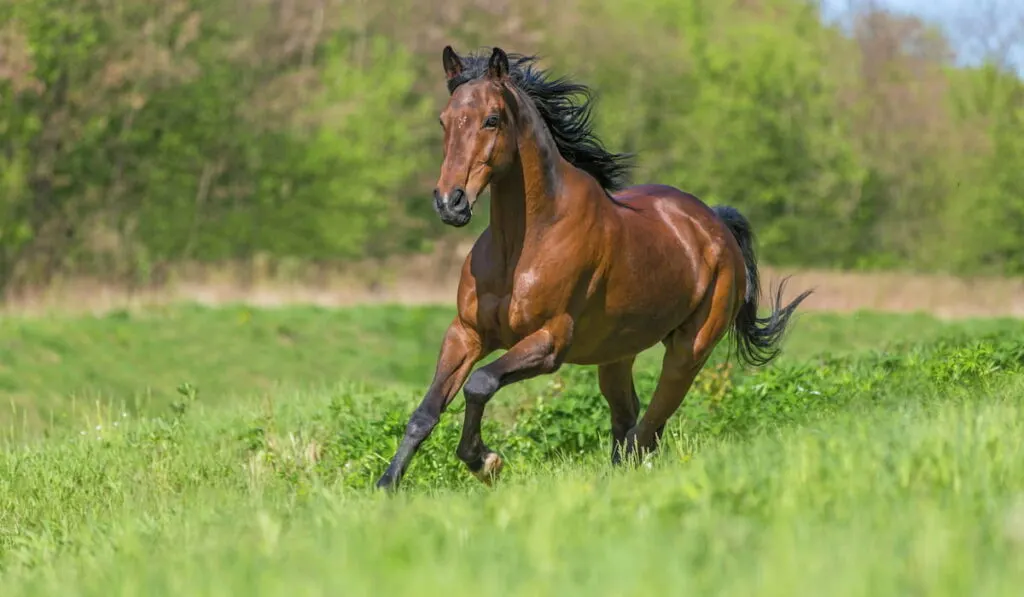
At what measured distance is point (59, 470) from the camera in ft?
29.9

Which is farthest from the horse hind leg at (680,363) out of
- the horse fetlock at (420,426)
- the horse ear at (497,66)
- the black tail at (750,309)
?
the horse ear at (497,66)

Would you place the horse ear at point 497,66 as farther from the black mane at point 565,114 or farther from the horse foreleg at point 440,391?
the horse foreleg at point 440,391

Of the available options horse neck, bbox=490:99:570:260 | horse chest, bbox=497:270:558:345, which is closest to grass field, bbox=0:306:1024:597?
horse chest, bbox=497:270:558:345

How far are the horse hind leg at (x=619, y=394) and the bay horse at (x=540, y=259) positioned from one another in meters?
0.28

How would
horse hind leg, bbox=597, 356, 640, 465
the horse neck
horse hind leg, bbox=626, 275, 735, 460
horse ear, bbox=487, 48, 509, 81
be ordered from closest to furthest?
horse ear, bbox=487, 48, 509, 81 → the horse neck → horse hind leg, bbox=626, 275, 735, 460 → horse hind leg, bbox=597, 356, 640, 465

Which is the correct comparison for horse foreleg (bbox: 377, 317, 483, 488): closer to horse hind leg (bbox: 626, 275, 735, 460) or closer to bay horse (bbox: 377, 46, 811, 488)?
bay horse (bbox: 377, 46, 811, 488)

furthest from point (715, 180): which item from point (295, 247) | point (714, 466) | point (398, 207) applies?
point (714, 466)

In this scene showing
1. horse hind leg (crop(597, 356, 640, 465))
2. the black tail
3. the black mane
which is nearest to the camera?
the black mane

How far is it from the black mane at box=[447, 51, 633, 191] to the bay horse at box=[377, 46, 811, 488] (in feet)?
0.03

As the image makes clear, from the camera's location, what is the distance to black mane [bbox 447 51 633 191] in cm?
761

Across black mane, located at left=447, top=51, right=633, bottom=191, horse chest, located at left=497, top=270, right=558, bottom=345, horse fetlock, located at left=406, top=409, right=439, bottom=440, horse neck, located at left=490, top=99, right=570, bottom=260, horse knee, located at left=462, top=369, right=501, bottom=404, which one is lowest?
horse fetlock, located at left=406, top=409, right=439, bottom=440

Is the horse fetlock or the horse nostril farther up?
the horse nostril

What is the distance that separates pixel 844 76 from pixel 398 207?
22579 millimetres

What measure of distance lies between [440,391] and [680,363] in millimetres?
1991
